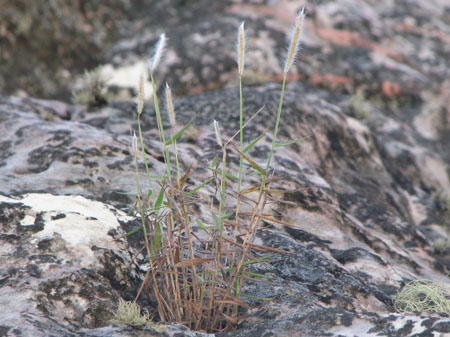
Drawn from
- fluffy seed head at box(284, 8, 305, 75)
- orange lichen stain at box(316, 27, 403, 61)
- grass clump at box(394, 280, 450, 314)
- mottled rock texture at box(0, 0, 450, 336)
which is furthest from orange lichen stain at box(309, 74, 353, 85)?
fluffy seed head at box(284, 8, 305, 75)

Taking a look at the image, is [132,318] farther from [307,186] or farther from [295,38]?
[307,186]

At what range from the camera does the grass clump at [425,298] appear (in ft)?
8.48

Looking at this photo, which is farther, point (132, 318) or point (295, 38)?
point (132, 318)

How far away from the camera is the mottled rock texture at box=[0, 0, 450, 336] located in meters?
2.35

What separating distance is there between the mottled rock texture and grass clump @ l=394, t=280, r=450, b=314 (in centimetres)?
10

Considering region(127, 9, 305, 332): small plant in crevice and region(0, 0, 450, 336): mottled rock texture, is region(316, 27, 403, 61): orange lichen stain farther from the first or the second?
region(127, 9, 305, 332): small plant in crevice

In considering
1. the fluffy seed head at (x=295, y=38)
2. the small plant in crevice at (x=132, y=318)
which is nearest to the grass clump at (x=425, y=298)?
the small plant in crevice at (x=132, y=318)

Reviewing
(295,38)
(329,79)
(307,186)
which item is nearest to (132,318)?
(295,38)

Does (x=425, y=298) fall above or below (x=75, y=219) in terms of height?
below

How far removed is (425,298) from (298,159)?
71.4 inches

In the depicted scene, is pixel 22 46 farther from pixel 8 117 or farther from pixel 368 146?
pixel 368 146

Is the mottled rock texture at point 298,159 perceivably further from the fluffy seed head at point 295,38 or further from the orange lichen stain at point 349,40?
the fluffy seed head at point 295,38

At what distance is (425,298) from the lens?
8.75 ft

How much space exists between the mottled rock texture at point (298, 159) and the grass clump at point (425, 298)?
10cm
